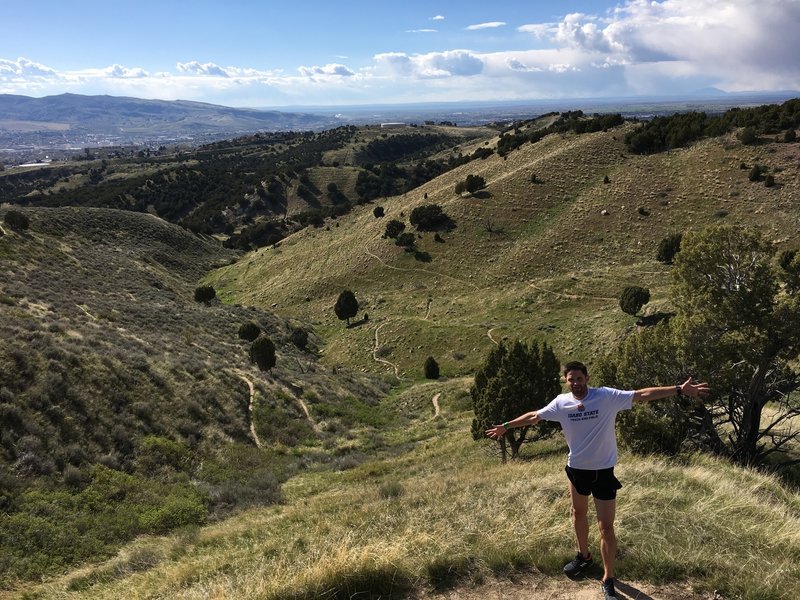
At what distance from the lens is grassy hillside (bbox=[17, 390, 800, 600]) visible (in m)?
5.66

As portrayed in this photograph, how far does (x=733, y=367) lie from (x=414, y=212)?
47.5m

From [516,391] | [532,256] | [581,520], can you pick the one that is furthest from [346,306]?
[581,520]

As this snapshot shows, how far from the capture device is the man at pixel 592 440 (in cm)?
561

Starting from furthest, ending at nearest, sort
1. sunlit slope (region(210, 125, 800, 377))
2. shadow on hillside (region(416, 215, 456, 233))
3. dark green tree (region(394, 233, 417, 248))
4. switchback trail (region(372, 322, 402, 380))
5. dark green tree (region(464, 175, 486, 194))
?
dark green tree (region(464, 175, 486, 194)) → shadow on hillside (region(416, 215, 456, 233)) → dark green tree (region(394, 233, 417, 248)) → sunlit slope (region(210, 125, 800, 377)) → switchback trail (region(372, 322, 402, 380))

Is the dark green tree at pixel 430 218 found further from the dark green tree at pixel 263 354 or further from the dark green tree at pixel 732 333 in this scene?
the dark green tree at pixel 732 333

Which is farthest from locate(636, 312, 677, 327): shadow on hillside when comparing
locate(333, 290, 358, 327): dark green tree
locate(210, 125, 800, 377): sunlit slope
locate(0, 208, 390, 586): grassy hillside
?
locate(333, 290, 358, 327): dark green tree

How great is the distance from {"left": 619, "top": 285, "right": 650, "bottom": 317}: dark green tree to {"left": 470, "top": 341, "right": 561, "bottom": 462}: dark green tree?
1694cm

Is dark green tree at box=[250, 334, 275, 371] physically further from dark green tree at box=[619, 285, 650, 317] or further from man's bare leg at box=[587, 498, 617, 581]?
man's bare leg at box=[587, 498, 617, 581]

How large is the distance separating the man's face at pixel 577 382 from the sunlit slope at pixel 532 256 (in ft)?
86.7

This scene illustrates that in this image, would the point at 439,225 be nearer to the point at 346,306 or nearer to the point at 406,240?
the point at 406,240

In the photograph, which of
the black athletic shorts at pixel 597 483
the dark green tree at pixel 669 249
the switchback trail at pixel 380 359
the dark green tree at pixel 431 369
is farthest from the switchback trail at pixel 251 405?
the dark green tree at pixel 669 249

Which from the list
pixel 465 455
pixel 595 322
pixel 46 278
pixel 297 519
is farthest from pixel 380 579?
pixel 46 278

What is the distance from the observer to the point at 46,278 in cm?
3572

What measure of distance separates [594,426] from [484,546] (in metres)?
2.35
